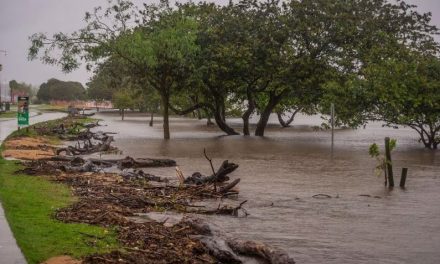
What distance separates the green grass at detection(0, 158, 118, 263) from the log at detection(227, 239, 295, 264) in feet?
6.00

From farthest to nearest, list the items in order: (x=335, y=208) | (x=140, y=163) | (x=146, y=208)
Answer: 1. (x=140, y=163)
2. (x=335, y=208)
3. (x=146, y=208)

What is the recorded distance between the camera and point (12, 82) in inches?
5965

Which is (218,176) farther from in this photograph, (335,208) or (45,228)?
(45,228)

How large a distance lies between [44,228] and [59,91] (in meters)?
144

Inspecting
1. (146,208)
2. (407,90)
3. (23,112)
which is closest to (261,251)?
(146,208)

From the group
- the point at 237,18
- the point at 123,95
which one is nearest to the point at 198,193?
the point at 237,18

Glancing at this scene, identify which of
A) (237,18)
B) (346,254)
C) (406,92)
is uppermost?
(237,18)

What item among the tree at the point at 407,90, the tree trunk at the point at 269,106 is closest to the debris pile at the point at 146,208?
the tree at the point at 407,90

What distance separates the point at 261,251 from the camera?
8477mm

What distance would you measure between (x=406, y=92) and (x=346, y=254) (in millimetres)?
22755

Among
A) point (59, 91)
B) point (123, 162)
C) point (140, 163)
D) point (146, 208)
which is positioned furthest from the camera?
point (59, 91)

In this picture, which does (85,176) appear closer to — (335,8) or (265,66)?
(265,66)

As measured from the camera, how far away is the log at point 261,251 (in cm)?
820

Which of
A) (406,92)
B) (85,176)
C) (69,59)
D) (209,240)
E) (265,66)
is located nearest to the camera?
(209,240)
